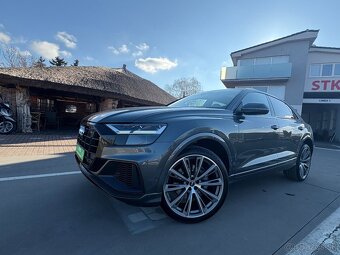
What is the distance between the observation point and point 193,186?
2.71 meters

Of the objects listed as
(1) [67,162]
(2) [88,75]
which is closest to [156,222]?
(1) [67,162]

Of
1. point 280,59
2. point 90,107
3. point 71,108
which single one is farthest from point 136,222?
point 280,59

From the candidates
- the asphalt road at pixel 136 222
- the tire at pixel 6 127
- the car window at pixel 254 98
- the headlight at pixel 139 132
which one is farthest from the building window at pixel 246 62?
the headlight at pixel 139 132

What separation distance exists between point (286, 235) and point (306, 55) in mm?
18993

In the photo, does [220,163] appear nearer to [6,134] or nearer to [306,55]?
[6,134]

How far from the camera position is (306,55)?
694 inches

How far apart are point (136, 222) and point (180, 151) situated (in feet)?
3.37

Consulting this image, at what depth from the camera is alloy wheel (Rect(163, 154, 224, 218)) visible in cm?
257

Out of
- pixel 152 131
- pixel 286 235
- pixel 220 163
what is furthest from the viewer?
pixel 220 163

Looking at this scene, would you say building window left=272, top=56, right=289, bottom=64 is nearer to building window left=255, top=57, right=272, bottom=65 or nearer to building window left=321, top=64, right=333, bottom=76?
building window left=255, top=57, right=272, bottom=65

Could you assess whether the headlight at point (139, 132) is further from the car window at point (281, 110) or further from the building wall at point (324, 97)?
the building wall at point (324, 97)

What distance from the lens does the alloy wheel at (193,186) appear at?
257 centimetres

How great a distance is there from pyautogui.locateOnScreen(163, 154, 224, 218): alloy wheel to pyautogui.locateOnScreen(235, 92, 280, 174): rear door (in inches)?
18.1

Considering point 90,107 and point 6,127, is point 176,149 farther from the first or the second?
point 90,107
